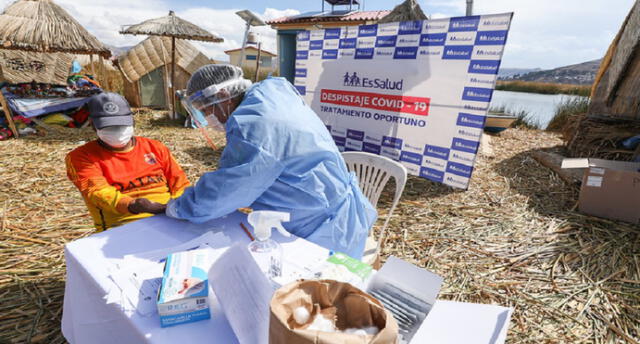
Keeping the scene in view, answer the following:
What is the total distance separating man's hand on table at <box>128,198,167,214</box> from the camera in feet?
5.95

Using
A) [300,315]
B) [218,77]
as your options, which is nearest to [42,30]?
[218,77]

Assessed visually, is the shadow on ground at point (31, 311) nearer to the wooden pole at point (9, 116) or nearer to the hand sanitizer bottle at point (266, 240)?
the hand sanitizer bottle at point (266, 240)

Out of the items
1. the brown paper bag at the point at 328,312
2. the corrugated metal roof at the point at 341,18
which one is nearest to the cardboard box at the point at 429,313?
the brown paper bag at the point at 328,312

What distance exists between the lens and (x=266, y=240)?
4.13ft

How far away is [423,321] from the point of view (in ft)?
2.96

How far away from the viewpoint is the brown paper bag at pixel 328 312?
601 millimetres

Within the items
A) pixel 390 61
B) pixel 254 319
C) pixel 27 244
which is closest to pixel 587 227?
pixel 390 61

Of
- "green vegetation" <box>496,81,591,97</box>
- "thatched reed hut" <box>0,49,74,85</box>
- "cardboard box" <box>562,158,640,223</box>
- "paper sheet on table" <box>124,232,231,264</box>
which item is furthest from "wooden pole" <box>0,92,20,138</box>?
"green vegetation" <box>496,81,591,97</box>

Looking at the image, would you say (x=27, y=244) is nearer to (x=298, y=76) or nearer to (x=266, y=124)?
(x=266, y=124)

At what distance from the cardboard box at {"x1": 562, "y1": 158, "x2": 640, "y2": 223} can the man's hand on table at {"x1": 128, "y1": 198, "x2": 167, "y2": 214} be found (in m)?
4.68

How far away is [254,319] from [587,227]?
4491 millimetres

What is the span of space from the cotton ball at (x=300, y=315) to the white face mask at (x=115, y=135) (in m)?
1.86

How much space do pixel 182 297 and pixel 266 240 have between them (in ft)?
1.18

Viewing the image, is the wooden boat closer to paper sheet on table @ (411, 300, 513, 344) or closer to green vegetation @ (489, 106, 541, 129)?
green vegetation @ (489, 106, 541, 129)
